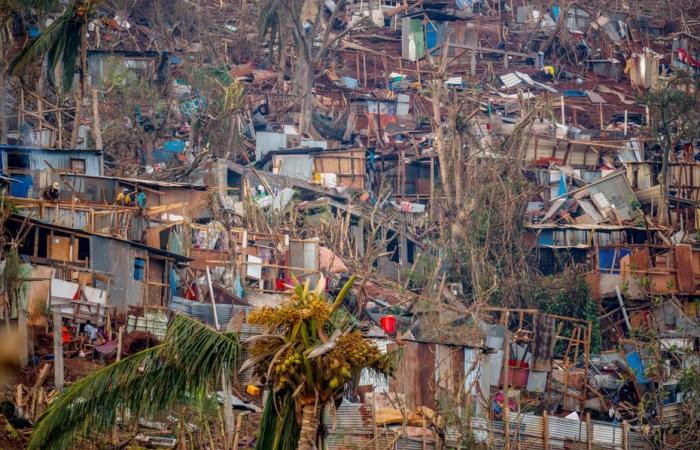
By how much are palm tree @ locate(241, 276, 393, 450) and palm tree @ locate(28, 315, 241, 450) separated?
31cm

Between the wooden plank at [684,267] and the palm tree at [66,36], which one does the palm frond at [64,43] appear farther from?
the wooden plank at [684,267]

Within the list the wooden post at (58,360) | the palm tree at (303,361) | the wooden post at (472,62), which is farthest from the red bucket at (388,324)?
the wooden post at (472,62)

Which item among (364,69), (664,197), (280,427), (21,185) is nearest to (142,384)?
(280,427)

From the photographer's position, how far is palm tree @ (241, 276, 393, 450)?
1020cm

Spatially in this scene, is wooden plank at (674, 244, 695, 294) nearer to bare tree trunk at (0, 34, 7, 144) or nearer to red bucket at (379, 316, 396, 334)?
red bucket at (379, 316, 396, 334)

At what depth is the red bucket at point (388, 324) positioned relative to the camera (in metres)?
27.2

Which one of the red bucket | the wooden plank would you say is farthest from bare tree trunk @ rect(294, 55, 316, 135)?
the red bucket

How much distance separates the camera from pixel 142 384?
33.8 ft

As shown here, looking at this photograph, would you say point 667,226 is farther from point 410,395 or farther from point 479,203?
point 410,395

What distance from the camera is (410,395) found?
23.4m

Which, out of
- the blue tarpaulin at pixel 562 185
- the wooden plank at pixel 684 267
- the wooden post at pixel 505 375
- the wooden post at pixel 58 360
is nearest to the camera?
the wooden post at pixel 58 360

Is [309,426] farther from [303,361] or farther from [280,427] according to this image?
[303,361]

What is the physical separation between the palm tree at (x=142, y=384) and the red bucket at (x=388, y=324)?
54.6ft

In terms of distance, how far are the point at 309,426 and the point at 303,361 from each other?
52 centimetres
